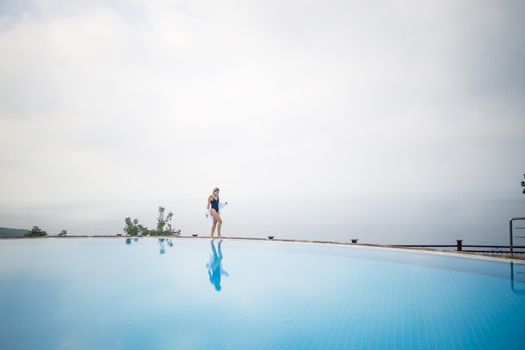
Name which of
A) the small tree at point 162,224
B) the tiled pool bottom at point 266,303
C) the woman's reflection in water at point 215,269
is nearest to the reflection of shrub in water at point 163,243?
the tiled pool bottom at point 266,303

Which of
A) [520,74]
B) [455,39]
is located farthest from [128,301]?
[520,74]

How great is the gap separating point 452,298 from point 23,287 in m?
8.29

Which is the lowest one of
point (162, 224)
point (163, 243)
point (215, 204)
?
point (162, 224)

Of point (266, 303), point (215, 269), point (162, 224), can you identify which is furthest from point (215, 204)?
point (162, 224)

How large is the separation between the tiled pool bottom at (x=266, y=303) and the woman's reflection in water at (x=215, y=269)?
0.18 ft

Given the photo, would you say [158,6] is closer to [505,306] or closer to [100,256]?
[100,256]

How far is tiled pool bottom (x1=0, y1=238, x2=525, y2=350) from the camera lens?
3539 mm

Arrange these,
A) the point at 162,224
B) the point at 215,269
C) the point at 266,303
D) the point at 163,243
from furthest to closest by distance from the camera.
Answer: the point at 162,224 < the point at 163,243 < the point at 215,269 < the point at 266,303

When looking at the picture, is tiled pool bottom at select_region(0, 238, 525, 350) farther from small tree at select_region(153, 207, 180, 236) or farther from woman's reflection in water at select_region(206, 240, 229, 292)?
small tree at select_region(153, 207, 180, 236)

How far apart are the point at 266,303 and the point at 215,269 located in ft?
9.86

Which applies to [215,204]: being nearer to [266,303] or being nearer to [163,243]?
[163,243]

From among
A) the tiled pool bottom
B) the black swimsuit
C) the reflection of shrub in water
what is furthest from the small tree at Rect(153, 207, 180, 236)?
the tiled pool bottom

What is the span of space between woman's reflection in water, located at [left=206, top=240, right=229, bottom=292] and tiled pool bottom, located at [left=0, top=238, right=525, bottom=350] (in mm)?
55

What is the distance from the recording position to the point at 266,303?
4867mm
